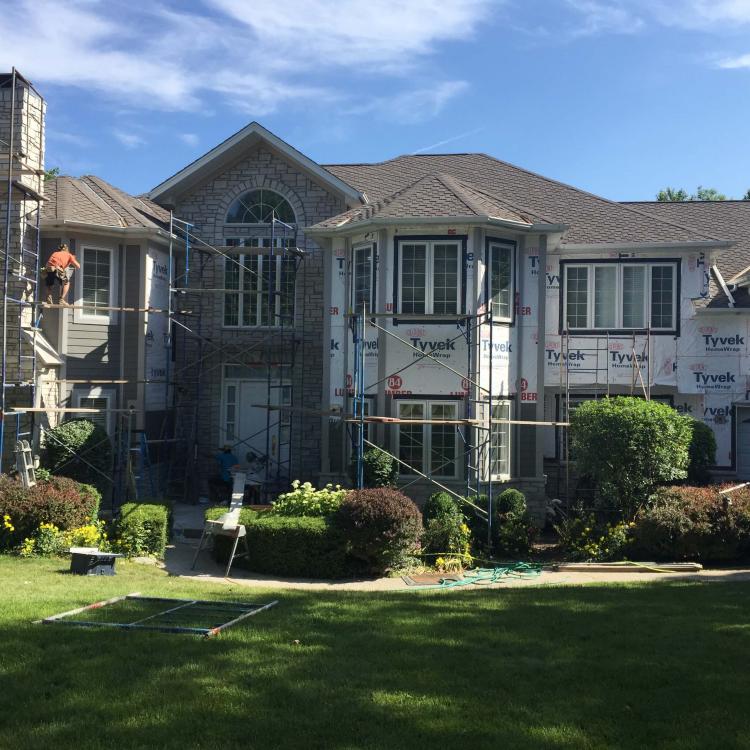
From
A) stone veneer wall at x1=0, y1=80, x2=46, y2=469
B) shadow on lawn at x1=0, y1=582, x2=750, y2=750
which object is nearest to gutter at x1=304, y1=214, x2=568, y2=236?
stone veneer wall at x1=0, y1=80, x2=46, y2=469

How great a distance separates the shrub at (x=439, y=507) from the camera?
15.8 m

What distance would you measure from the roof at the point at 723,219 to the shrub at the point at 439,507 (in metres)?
9.80

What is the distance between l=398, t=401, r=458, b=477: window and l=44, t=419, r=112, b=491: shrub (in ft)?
20.8

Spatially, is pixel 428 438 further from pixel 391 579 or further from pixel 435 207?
pixel 435 207

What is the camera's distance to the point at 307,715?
20.5ft

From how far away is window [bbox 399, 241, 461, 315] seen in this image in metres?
17.7

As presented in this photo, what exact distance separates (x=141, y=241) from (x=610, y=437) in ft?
37.3

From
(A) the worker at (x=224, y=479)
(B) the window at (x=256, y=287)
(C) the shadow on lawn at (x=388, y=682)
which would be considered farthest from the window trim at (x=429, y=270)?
(C) the shadow on lawn at (x=388, y=682)

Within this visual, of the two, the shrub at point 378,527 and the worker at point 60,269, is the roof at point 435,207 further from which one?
the shrub at point 378,527

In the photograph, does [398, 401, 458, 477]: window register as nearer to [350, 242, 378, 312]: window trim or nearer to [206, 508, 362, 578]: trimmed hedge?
[350, 242, 378, 312]: window trim

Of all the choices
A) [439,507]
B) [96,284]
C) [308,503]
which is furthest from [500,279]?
[96,284]

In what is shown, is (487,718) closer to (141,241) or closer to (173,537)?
(173,537)

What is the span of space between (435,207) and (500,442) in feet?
16.8

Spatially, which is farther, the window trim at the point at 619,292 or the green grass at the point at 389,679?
the window trim at the point at 619,292
